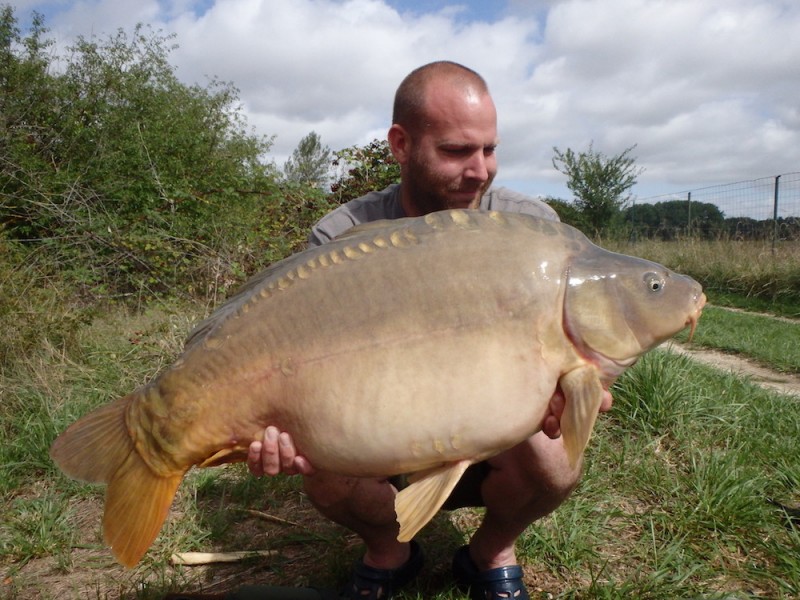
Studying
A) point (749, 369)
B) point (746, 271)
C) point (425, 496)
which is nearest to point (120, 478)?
point (425, 496)

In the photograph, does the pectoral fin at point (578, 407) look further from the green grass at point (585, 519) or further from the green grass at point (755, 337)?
the green grass at point (755, 337)

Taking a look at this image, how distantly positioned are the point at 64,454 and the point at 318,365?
23.0 inches

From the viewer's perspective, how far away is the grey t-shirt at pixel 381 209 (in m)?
2.10

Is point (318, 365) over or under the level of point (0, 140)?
under

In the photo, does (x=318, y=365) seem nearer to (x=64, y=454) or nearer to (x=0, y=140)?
(x=64, y=454)

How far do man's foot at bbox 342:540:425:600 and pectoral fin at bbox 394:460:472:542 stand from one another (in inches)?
22.7

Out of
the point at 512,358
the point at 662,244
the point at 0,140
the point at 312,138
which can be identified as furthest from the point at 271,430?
the point at 312,138

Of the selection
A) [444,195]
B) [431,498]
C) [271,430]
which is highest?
[444,195]

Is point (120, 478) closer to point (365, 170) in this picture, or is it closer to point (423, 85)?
point (423, 85)

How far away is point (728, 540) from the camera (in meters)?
1.88

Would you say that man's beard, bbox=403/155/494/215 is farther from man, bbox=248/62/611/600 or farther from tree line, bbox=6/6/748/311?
tree line, bbox=6/6/748/311

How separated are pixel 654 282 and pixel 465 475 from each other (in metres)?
0.80

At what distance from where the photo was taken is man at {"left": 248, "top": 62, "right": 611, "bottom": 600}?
5.45 ft

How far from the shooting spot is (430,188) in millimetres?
1971
